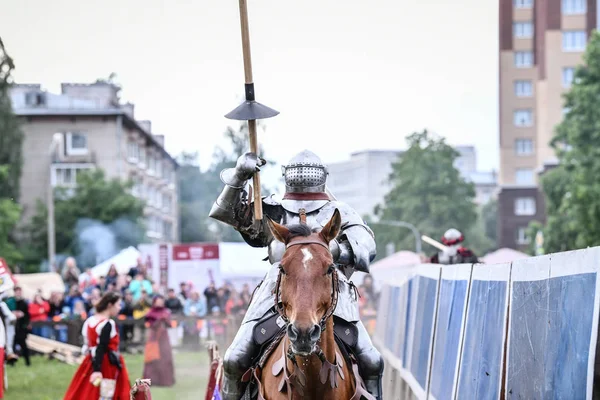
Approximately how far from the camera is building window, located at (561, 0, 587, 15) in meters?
91.8

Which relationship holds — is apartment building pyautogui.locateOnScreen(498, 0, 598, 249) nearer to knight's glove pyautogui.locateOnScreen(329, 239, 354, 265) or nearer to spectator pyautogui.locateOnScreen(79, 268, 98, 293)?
spectator pyautogui.locateOnScreen(79, 268, 98, 293)

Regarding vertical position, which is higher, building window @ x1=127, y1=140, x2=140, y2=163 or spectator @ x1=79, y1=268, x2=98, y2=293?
building window @ x1=127, y1=140, x2=140, y2=163

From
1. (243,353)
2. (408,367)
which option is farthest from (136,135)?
(243,353)

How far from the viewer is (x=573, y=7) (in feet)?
302

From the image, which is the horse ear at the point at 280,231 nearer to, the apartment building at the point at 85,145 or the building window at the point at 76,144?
the apartment building at the point at 85,145

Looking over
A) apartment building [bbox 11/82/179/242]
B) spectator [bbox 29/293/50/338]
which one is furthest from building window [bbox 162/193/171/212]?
spectator [bbox 29/293/50/338]

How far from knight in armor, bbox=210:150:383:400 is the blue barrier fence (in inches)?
35.9

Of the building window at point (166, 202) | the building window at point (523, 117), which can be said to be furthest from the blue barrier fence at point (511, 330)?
the building window at point (523, 117)

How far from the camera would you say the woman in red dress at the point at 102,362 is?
1291cm

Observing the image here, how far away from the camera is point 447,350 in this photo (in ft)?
35.2

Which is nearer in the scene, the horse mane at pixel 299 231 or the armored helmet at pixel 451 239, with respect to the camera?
the horse mane at pixel 299 231

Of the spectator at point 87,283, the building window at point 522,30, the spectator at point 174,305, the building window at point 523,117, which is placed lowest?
the spectator at point 174,305

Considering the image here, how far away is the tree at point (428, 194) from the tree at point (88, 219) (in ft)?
91.3

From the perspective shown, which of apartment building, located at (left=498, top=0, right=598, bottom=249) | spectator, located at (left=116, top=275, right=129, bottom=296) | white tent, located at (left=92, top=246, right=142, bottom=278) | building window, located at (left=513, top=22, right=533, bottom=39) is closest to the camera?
spectator, located at (left=116, top=275, right=129, bottom=296)
